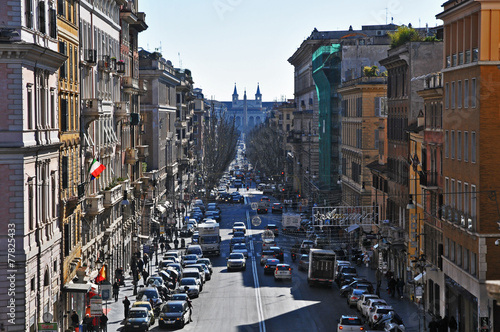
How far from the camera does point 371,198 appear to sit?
276ft

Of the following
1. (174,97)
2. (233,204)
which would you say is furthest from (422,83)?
(233,204)

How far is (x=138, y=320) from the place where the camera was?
151 ft

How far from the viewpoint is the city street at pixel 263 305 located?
48750 mm

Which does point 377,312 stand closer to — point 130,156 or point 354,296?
point 354,296

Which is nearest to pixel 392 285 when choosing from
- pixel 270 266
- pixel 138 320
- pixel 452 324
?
pixel 270 266

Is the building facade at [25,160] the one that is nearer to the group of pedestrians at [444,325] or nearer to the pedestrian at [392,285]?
the group of pedestrians at [444,325]

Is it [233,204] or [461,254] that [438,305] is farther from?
[233,204]

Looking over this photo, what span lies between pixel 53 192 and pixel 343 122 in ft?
207

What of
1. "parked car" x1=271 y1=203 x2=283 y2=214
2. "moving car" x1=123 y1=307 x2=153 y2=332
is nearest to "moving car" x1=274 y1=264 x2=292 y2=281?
"moving car" x1=123 y1=307 x2=153 y2=332

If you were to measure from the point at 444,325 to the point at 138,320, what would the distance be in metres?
14.0

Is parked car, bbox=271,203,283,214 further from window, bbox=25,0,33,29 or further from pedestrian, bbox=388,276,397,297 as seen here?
window, bbox=25,0,33,29

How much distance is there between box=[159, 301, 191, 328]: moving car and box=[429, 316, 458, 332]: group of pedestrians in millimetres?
11667

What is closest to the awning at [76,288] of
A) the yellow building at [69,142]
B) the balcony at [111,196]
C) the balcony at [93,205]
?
the yellow building at [69,142]

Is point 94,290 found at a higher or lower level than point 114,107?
lower
